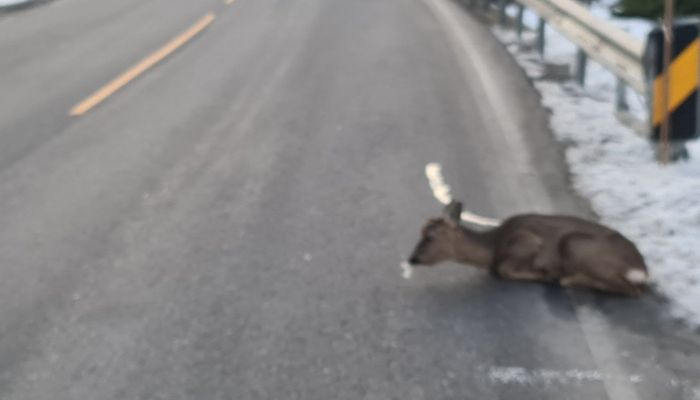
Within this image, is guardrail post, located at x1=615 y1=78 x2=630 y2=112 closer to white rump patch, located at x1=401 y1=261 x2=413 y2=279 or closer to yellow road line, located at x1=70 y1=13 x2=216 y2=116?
white rump patch, located at x1=401 y1=261 x2=413 y2=279

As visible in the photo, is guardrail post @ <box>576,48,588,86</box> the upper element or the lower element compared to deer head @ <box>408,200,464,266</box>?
lower

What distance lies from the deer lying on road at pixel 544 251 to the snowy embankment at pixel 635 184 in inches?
11.4

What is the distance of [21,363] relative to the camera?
15.8ft

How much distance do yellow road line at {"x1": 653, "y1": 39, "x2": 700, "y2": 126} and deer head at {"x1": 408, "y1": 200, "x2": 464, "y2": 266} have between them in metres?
2.37

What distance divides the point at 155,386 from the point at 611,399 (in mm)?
2034

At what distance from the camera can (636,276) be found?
511cm

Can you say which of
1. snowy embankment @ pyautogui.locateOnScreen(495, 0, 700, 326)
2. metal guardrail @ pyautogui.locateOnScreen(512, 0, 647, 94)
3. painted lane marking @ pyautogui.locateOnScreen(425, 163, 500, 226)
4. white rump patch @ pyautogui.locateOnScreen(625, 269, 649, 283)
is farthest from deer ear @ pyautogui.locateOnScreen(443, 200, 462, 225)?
metal guardrail @ pyautogui.locateOnScreen(512, 0, 647, 94)

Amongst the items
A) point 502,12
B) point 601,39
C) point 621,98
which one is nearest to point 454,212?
point 621,98

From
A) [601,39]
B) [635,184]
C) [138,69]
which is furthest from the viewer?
[138,69]

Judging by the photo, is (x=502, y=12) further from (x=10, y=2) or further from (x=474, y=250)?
(x=10, y=2)

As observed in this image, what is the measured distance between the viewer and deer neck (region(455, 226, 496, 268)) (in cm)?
543

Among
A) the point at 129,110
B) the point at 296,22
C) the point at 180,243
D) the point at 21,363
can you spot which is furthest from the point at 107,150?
the point at 296,22

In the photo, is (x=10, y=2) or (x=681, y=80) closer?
(x=681, y=80)

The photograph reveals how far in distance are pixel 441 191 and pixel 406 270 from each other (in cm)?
141
